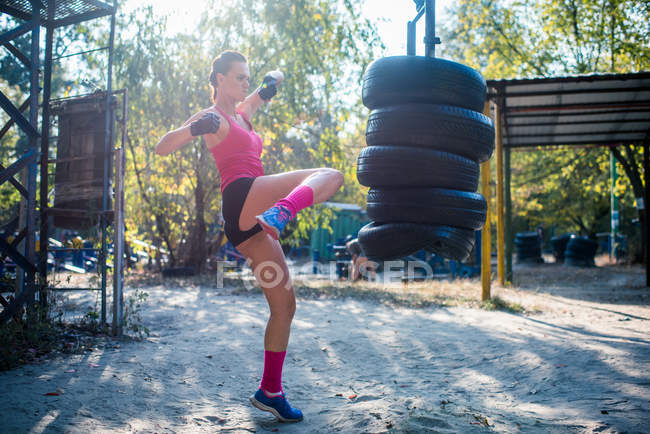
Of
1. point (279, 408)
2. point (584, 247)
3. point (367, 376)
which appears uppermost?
point (584, 247)

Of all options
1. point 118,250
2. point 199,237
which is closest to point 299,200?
point 118,250

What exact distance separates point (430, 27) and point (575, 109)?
7.33 m

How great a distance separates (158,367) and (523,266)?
16.4 m

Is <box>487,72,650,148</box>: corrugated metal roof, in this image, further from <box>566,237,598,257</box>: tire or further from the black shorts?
<box>566,237,598,257</box>: tire

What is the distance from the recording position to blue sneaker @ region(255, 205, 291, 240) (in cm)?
247

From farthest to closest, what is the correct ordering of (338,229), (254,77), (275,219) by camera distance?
(338,229) < (254,77) < (275,219)

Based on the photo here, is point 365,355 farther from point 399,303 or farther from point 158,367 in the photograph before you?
point 399,303

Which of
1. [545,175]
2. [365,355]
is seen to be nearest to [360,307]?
[365,355]

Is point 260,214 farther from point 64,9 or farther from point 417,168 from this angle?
point 64,9

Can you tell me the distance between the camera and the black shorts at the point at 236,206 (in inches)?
118

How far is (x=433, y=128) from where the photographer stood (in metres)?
2.71

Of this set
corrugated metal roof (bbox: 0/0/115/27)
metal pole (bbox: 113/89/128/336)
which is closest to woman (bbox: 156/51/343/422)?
metal pole (bbox: 113/89/128/336)

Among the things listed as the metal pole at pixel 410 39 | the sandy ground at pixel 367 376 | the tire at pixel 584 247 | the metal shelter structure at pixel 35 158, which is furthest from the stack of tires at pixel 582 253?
the metal pole at pixel 410 39

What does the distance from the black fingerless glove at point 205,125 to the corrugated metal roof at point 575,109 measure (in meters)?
6.49
